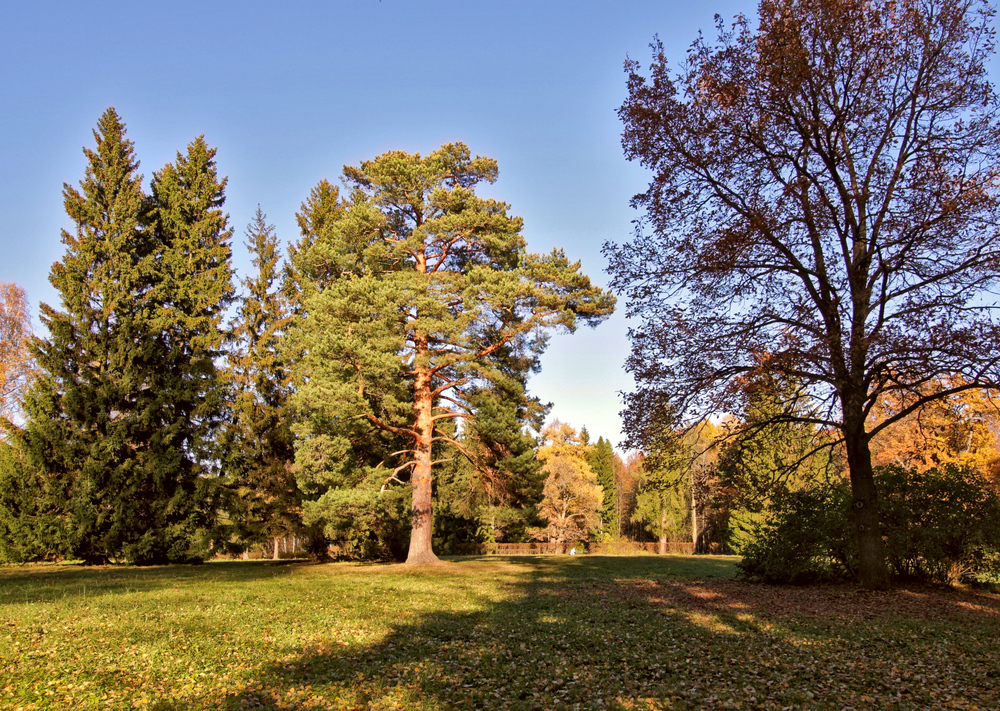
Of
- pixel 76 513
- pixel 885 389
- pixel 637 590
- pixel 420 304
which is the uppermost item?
pixel 420 304

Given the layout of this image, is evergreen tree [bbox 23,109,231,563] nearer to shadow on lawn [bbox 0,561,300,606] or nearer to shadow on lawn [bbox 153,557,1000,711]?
shadow on lawn [bbox 0,561,300,606]

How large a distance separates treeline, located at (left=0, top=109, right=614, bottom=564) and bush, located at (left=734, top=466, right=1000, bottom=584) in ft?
33.7

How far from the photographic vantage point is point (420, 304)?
72.5 ft

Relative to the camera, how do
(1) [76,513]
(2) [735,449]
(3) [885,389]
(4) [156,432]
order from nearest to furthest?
(3) [885,389] → (2) [735,449] → (1) [76,513] → (4) [156,432]

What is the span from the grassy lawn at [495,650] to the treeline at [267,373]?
9.60 m

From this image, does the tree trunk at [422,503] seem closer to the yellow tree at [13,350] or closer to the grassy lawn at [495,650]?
the grassy lawn at [495,650]

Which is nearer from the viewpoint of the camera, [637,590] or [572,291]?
[637,590]

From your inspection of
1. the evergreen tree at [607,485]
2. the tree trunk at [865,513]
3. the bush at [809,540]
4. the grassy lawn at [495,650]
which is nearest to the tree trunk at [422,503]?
the grassy lawn at [495,650]

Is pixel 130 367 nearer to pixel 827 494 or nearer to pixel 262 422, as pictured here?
pixel 262 422

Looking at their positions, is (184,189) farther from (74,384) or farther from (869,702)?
(869,702)

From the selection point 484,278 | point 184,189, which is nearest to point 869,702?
point 484,278

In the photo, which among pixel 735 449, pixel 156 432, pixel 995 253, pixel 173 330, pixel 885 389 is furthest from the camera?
pixel 173 330

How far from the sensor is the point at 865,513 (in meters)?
12.7

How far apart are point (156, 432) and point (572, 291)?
1728cm
